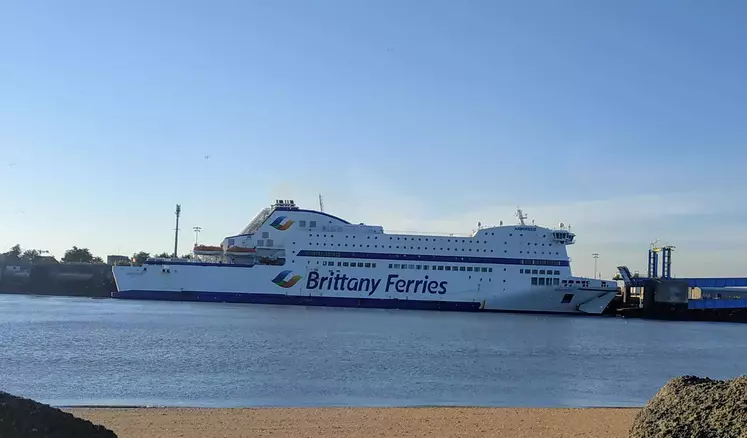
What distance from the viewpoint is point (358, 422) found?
31.4 ft

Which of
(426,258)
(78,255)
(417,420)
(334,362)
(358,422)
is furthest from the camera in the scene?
(78,255)

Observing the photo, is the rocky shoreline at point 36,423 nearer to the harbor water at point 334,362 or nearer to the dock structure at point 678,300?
the harbor water at point 334,362

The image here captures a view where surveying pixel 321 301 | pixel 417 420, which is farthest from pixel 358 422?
pixel 321 301

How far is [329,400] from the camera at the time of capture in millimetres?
12555

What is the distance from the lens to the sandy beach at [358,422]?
870cm

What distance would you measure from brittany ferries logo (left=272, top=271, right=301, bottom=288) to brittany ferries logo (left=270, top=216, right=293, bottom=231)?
3.13m

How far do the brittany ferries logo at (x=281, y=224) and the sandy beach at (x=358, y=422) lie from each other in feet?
125

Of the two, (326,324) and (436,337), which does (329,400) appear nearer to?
(436,337)

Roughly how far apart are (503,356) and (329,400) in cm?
996

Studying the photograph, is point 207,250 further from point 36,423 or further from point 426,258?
point 36,423

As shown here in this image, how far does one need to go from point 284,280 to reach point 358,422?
3777 cm

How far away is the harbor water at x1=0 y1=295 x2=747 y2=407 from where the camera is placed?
13.2 metres

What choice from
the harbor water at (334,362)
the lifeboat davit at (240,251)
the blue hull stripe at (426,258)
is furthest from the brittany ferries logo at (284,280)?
the harbor water at (334,362)

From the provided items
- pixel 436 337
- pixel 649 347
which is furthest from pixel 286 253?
pixel 649 347
